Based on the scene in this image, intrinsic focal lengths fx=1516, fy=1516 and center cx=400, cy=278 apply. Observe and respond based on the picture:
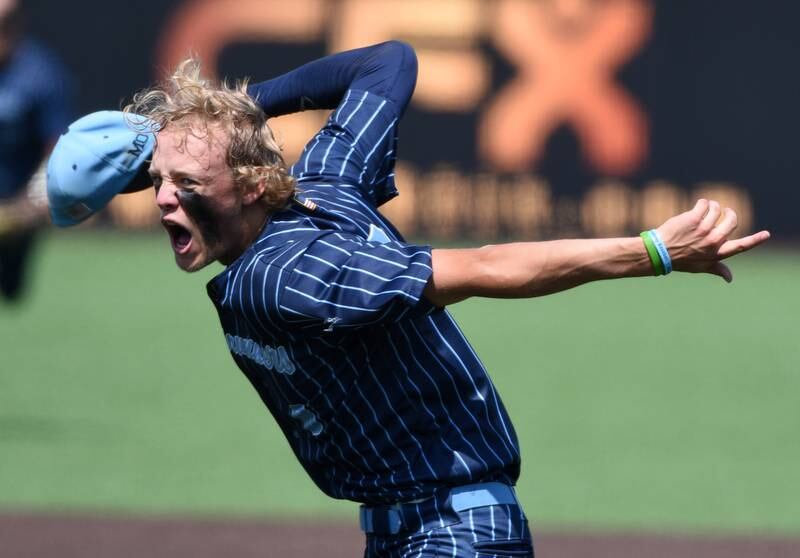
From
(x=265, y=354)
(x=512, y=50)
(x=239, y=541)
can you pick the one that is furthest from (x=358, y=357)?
(x=512, y=50)

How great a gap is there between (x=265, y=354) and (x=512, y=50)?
1238 centimetres

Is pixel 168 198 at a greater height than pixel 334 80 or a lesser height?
lesser

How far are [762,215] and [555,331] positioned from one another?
A: 13.5ft

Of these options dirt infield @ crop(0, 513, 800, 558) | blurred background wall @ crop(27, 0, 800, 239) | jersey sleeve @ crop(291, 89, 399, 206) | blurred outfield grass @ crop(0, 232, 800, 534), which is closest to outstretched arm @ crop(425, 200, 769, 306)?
jersey sleeve @ crop(291, 89, 399, 206)

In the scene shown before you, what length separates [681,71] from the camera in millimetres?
15523

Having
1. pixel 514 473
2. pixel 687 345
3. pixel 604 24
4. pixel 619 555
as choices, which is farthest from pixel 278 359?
pixel 604 24

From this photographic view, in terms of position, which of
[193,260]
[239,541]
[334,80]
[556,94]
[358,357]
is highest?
[556,94]

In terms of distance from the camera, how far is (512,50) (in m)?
15.5

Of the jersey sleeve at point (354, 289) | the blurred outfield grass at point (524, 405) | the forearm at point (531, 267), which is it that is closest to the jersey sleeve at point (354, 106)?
the jersey sleeve at point (354, 289)

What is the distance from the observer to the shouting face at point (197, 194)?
135 inches

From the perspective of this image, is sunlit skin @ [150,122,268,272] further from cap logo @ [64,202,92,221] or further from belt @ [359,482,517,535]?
belt @ [359,482,517,535]

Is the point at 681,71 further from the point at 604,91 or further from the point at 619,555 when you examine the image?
the point at 619,555

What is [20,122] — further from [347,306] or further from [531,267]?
[531,267]

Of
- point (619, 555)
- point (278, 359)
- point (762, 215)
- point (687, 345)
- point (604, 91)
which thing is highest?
point (604, 91)
